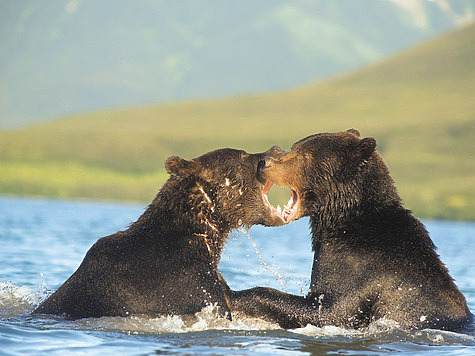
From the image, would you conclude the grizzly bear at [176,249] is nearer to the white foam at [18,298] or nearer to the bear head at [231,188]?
the bear head at [231,188]

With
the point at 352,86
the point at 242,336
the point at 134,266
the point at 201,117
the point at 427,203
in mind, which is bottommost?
the point at 242,336

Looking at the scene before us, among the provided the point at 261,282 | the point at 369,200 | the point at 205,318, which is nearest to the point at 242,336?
the point at 205,318

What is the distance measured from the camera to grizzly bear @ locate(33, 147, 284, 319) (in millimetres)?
8555

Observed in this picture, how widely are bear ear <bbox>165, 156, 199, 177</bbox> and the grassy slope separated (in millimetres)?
55280

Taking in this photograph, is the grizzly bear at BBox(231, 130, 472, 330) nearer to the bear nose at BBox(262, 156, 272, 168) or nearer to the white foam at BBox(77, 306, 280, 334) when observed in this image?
the white foam at BBox(77, 306, 280, 334)

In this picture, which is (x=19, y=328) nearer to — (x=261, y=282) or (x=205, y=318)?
(x=205, y=318)

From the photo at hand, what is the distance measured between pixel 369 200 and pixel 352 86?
127 meters

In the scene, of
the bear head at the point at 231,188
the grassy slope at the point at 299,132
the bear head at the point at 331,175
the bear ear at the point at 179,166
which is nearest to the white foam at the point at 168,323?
the bear head at the point at 231,188

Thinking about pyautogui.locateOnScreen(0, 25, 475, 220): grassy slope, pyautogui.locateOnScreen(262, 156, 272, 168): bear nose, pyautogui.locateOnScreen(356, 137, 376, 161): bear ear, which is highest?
pyautogui.locateOnScreen(0, 25, 475, 220): grassy slope

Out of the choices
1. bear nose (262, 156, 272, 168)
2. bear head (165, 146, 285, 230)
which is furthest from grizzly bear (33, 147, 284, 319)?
bear nose (262, 156, 272, 168)

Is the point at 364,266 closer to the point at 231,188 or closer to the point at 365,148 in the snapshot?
the point at 365,148

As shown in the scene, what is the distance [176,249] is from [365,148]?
2.53 meters

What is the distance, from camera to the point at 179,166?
9266 mm

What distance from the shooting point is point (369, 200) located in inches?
355
